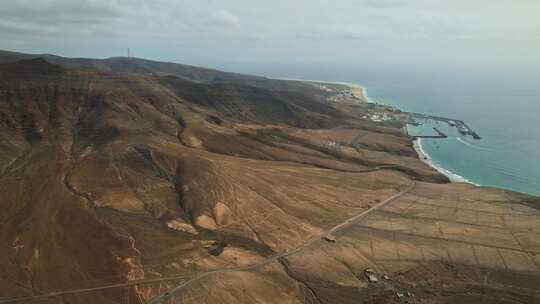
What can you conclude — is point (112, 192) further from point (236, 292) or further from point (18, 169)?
point (236, 292)

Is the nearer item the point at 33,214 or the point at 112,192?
the point at 33,214

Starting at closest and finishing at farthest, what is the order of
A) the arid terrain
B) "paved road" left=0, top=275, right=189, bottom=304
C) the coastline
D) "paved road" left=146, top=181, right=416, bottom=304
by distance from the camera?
"paved road" left=0, top=275, right=189, bottom=304 → "paved road" left=146, top=181, right=416, bottom=304 → the arid terrain → the coastline

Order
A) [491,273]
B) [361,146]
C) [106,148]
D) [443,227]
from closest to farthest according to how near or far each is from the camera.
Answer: [491,273] < [443,227] < [106,148] < [361,146]

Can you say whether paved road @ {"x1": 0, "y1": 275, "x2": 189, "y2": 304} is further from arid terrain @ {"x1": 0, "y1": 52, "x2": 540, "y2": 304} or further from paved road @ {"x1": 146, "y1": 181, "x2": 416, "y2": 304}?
paved road @ {"x1": 146, "y1": 181, "x2": 416, "y2": 304}

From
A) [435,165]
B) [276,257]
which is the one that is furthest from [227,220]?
[435,165]

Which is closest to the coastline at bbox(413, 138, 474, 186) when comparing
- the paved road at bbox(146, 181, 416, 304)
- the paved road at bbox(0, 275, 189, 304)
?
the paved road at bbox(146, 181, 416, 304)

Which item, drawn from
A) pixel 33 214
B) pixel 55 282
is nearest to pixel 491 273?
pixel 55 282

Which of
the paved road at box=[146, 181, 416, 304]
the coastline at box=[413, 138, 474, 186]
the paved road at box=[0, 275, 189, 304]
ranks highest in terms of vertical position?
the coastline at box=[413, 138, 474, 186]

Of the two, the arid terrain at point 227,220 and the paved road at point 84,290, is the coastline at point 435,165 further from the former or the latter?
the paved road at point 84,290

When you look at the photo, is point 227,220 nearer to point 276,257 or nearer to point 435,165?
point 276,257

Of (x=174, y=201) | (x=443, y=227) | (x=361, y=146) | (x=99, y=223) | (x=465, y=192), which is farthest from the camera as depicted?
(x=361, y=146)
